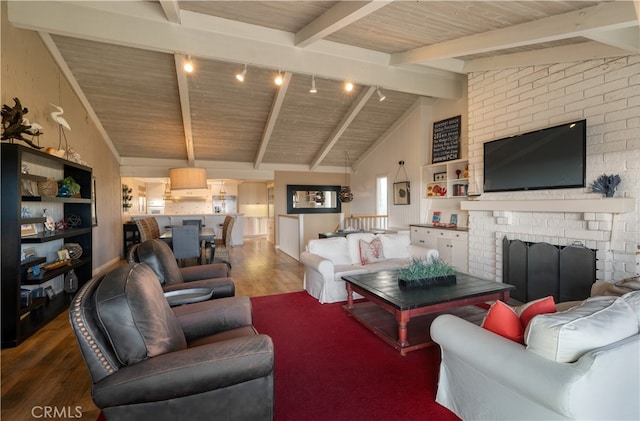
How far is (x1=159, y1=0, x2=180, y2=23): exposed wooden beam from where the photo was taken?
10.5ft

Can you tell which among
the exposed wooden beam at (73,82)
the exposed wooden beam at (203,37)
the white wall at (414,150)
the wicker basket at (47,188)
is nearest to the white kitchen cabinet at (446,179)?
the white wall at (414,150)

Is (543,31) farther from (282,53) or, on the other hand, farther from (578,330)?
(578,330)

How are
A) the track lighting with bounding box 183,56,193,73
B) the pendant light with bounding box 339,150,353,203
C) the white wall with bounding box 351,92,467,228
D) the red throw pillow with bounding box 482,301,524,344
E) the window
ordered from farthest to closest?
1. the pendant light with bounding box 339,150,353,203
2. the window
3. the white wall with bounding box 351,92,467,228
4. the track lighting with bounding box 183,56,193,73
5. the red throw pillow with bounding box 482,301,524,344

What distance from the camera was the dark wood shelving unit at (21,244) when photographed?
275 cm

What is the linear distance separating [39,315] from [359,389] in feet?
11.9

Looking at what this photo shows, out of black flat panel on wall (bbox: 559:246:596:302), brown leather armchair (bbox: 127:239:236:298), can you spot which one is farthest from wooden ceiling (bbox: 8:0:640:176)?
brown leather armchair (bbox: 127:239:236:298)

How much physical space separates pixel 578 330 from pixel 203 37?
14.6 feet

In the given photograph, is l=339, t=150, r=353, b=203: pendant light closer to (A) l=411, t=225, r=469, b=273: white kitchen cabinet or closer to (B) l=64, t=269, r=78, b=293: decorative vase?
(A) l=411, t=225, r=469, b=273: white kitchen cabinet

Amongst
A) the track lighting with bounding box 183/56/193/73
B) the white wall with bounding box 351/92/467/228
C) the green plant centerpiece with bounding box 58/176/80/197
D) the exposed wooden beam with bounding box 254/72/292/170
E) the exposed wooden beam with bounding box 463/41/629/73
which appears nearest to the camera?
the exposed wooden beam with bounding box 463/41/629/73

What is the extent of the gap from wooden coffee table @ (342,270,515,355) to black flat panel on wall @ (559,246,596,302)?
101 cm

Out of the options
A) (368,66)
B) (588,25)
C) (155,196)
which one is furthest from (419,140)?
(155,196)

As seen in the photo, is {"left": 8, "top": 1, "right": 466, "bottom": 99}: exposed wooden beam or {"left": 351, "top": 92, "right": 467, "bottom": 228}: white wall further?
{"left": 351, "top": 92, "right": 467, "bottom": 228}: white wall

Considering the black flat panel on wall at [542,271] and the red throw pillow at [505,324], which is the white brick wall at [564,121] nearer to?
the black flat panel on wall at [542,271]

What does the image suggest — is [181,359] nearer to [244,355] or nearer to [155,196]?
[244,355]
